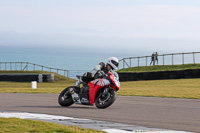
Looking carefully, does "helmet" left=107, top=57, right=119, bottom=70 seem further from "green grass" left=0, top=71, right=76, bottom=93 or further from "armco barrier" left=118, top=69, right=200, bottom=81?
"armco barrier" left=118, top=69, right=200, bottom=81

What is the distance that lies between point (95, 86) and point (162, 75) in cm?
2461

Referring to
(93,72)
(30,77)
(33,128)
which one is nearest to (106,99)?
(93,72)

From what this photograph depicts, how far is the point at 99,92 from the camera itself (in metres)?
11.1

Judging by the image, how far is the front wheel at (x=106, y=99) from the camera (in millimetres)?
10734

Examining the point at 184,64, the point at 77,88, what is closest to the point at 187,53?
the point at 184,64

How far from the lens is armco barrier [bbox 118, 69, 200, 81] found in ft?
109

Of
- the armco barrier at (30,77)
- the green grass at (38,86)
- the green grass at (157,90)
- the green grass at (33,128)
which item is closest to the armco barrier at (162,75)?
the green grass at (157,90)

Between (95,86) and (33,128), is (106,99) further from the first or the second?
(33,128)

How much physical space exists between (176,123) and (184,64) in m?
33.5

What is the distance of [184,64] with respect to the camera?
4088cm

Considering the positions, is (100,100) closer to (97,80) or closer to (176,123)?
(97,80)

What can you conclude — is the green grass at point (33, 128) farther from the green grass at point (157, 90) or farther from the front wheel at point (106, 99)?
the green grass at point (157, 90)

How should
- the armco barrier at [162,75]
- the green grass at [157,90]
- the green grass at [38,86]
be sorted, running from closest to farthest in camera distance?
the green grass at [157,90] < the green grass at [38,86] < the armco barrier at [162,75]

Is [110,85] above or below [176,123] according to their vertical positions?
above
